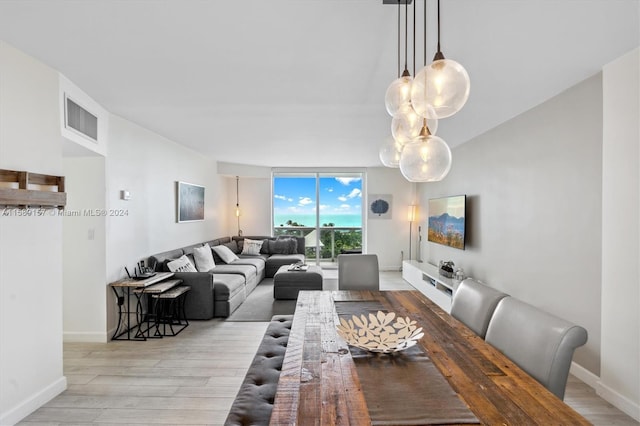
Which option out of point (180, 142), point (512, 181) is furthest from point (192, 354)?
point (512, 181)

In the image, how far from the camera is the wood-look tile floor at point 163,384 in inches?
84.6

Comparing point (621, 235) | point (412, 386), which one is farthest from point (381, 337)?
point (621, 235)

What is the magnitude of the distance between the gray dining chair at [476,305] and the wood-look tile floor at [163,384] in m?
1.08

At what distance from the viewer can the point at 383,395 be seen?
1137 millimetres

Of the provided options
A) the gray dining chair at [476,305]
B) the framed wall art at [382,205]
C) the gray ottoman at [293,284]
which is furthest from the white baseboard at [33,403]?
the framed wall art at [382,205]

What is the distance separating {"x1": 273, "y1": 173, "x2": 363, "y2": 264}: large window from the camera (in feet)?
26.0

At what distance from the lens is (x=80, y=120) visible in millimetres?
2877

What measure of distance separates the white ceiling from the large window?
4387 millimetres

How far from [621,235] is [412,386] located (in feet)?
6.93

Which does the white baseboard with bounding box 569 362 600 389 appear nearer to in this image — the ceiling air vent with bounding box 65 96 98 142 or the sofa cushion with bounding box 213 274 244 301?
the sofa cushion with bounding box 213 274 244 301

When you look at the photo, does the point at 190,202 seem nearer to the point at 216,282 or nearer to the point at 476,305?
the point at 216,282

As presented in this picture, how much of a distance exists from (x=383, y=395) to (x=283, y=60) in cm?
217

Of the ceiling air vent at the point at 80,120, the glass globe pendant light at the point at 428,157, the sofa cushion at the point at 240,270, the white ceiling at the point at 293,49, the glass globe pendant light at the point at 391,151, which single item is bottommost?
the sofa cushion at the point at 240,270

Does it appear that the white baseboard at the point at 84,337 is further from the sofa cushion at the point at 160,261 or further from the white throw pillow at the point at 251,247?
the white throw pillow at the point at 251,247
